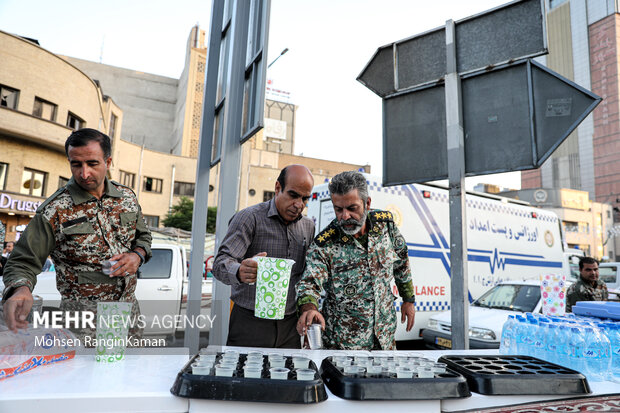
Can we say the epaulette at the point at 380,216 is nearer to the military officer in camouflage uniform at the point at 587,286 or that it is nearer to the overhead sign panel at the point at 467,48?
the overhead sign panel at the point at 467,48

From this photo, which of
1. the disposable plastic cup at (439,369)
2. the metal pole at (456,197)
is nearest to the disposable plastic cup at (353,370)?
the disposable plastic cup at (439,369)

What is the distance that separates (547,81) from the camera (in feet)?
7.68

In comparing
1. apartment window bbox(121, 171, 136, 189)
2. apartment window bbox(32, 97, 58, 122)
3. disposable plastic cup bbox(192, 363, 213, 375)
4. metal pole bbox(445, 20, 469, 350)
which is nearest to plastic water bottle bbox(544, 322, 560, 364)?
metal pole bbox(445, 20, 469, 350)

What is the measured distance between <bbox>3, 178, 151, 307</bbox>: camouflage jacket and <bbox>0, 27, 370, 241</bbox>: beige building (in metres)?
10.5

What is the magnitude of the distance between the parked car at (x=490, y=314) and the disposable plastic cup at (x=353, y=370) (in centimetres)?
498

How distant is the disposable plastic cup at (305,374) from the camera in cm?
124

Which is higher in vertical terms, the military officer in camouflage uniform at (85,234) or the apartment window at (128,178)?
the apartment window at (128,178)

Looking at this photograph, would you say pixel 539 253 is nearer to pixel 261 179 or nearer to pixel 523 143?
pixel 523 143

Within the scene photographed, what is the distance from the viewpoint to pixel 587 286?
6160mm

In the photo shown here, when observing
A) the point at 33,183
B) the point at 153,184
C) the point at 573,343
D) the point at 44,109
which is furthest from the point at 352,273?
the point at 153,184

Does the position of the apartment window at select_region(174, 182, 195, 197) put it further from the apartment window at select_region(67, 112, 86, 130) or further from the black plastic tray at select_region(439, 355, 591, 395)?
the black plastic tray at select_region(439, 355, 591, 395)

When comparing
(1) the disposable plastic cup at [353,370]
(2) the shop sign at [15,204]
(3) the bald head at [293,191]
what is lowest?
(1) the disposable plastic cup at [353,370]

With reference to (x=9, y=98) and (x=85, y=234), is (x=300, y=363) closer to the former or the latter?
(x=85, y=234)

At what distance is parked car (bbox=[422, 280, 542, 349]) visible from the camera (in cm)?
580
